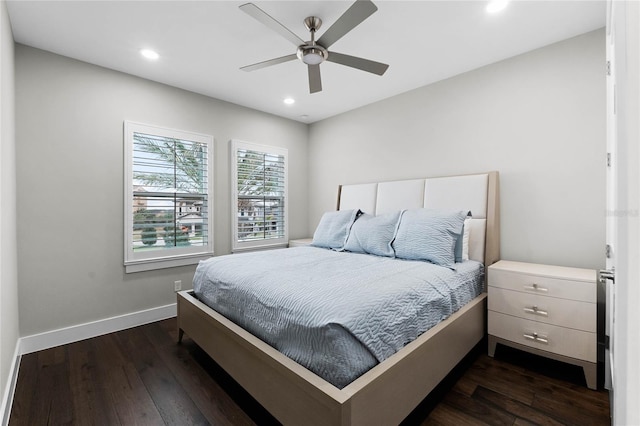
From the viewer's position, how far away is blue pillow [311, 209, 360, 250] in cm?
319

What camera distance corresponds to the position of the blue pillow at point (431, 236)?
2.37 meters

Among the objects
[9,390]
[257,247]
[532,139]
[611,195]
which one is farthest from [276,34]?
[9,390]

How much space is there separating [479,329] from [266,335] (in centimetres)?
177

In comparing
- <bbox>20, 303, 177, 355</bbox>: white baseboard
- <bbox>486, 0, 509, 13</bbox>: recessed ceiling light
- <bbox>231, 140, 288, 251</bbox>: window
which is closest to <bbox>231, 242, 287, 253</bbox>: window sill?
<bbox>231, 140, 288, 251</bbox>: window

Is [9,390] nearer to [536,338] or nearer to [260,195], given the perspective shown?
[260,195]

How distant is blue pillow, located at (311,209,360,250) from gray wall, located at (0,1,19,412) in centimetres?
250

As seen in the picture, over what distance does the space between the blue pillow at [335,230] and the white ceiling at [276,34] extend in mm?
1502

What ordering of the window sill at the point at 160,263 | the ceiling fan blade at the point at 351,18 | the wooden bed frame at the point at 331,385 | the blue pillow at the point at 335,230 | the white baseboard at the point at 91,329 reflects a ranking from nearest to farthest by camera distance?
the wooden bed frame at the point at 331,385 → the ceiling fan blade at the point at 351,18 → the white baseboard at the point at 91,329 → the window sill at the point at 160,263 → the blue pillow at the point at 335,230

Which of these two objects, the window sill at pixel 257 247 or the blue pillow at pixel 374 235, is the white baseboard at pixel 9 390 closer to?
the window sill at pixel 257 247

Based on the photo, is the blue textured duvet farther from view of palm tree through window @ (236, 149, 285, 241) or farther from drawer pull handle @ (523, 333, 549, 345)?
view of palm tree through window @ (236, 149, 285, 241)

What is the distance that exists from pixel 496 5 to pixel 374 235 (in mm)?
1973

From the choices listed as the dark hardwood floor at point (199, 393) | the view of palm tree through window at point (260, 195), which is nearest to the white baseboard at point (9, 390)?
the dark hardwood floor at point (199, 393)

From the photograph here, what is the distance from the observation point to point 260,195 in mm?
4109

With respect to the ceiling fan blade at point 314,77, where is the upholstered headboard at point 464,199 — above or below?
below
